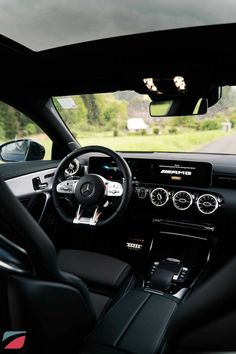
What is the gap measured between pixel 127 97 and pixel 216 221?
5.05 feet

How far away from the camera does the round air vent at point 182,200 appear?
3.03 m

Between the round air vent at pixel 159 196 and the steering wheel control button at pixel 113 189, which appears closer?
the steering wheel control button at pixel 113 189

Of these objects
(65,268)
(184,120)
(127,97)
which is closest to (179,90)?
(184,120)

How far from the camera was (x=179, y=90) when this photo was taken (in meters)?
3.14

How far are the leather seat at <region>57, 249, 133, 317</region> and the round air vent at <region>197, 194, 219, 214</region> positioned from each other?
0.81 metres

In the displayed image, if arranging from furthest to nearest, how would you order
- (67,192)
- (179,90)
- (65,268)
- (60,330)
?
(179,90) < (67,192) < (65,268) < (60,330)

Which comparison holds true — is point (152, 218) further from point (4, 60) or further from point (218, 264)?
point (4, 60)

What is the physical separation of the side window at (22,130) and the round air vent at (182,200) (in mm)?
1631

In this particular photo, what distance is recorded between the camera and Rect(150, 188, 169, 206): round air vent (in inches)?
123

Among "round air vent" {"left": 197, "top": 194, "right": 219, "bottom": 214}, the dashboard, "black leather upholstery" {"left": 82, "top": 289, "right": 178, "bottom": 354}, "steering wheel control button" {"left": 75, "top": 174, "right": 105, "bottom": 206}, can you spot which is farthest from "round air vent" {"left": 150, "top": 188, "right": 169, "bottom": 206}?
"black leather upholstery" {"left": 82, "top": 289, "right": 178, "bottom": 354}

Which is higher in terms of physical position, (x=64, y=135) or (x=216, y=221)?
(x=64, y=135)

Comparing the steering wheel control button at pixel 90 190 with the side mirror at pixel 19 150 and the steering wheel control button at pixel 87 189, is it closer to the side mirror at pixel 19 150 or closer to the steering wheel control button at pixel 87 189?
the steering wheel control button at pixel 87 189

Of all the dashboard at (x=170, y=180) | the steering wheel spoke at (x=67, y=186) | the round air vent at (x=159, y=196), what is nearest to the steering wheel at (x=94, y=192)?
the steering wheel spoke at (x=67, y=186)

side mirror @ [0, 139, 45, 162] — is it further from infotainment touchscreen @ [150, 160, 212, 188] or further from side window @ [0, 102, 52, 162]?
infotainment touchscreen @ [150, 160, 212, 188]
